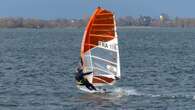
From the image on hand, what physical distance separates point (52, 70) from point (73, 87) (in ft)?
42.1

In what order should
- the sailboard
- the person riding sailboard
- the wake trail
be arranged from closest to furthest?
the sailboard → the person riding sailboard → the wake trail

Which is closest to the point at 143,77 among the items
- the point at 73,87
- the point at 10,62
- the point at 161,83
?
the point at 161,83

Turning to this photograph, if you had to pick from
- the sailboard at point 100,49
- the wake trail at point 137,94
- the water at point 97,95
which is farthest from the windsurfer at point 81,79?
the wake trail at point 137,94

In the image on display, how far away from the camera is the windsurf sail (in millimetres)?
35000

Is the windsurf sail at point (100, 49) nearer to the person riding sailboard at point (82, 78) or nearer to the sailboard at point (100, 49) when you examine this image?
the sailboard at point (100, 49)

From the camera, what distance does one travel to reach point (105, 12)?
3506 centimetres

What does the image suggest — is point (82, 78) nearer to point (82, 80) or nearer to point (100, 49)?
point (82, 80)

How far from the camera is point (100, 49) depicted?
117 ft

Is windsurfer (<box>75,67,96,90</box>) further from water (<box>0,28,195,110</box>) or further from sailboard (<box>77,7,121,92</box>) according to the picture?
water (<box>0,28,195,110</box>)

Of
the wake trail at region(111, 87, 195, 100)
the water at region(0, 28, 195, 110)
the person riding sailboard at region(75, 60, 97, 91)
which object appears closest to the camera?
the water at region(0, 28, 195, 110)

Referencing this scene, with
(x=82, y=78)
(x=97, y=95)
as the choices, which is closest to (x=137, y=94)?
(x=97, y=95)

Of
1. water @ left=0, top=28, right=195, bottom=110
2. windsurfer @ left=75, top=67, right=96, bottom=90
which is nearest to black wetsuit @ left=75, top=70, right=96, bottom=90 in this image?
windsurfer @ left=75, top=67, right=96, bottom=90

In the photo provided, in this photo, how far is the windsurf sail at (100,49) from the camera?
35.0 meters

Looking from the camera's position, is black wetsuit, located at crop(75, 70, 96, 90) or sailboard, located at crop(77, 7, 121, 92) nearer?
sailboard, located at crop(77, 7, 121, 92)
